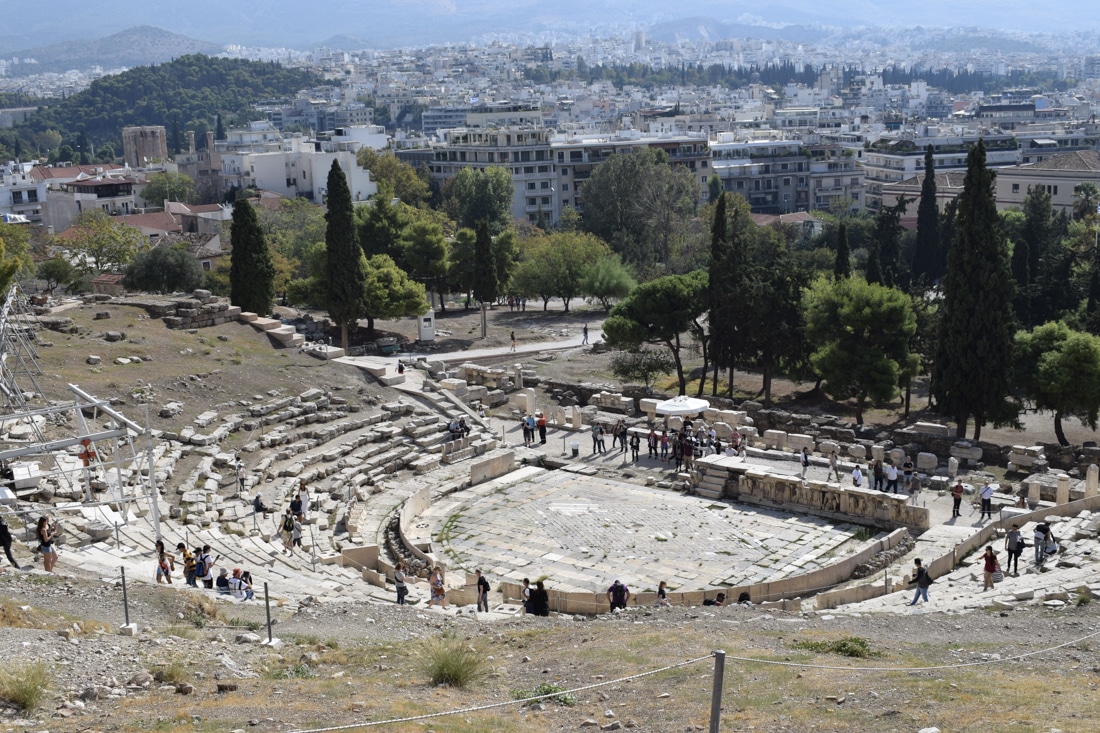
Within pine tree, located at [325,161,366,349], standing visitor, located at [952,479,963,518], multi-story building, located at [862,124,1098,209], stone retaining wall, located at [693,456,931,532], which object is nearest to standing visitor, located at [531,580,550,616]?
stone retaining wall, located at [693,456,931,532]

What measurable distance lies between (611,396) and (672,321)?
572cm

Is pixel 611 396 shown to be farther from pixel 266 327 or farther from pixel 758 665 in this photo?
pixel 758 665

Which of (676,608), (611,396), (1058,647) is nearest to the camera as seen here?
(1058,647)

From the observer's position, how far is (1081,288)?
57.2 meters

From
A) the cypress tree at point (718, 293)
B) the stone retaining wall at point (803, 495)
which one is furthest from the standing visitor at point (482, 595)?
the cypress tree at point (718, 293)

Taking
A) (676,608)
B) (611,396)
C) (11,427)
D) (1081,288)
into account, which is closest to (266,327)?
(611,396)

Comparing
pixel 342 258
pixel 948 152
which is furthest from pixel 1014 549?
pixel 948 152

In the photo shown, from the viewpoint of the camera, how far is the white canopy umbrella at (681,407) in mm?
37312

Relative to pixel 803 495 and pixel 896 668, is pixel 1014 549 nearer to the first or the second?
pixel 803 495

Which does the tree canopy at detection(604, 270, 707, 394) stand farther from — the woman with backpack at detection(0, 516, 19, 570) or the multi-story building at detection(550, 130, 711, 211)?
the multi-story building at detection(550, 130, 711, 211)

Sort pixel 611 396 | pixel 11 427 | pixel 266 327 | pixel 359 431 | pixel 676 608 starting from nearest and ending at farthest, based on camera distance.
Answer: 1. pixel 676 608
2. pixel 11 427
3. pixel 359 431
4. pixel 611 396
5. pixel 266 327

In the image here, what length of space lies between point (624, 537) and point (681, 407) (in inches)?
329

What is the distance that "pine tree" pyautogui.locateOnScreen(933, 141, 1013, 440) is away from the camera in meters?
37.6

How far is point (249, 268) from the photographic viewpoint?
49.8 meters
